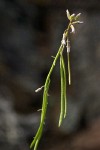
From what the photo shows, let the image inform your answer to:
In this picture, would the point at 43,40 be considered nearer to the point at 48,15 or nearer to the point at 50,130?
the point at 48,15

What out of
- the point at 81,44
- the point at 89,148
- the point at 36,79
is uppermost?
the point at 81,44

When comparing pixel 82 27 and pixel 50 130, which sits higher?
pixel 82 27

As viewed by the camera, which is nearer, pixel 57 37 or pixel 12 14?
pixel 12 14

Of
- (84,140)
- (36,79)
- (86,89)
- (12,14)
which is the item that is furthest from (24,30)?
(84,140)

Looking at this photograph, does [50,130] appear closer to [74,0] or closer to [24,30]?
[24,30]

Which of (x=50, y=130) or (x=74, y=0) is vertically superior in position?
(x=74, y=0)

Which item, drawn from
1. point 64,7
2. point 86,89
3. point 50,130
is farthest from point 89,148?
point 64,7
